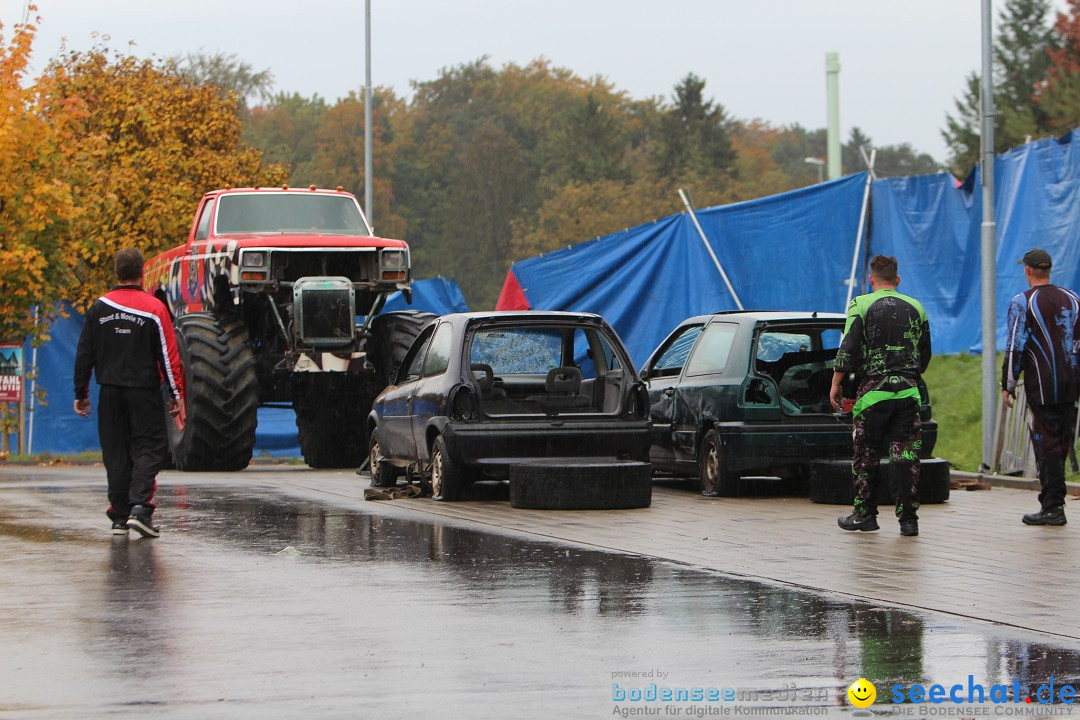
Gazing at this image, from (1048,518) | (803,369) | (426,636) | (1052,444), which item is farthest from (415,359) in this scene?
(426,636)

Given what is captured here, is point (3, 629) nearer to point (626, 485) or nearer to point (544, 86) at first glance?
point (626, 485)

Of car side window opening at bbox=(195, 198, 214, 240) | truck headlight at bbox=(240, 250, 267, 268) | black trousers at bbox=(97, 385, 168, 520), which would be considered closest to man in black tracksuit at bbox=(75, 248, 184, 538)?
black trousers at bbox=(97, 385, 168, 520)

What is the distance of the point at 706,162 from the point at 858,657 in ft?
275

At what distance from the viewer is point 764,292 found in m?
22.8

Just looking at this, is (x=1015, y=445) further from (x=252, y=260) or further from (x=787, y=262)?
(x=252, y=260)

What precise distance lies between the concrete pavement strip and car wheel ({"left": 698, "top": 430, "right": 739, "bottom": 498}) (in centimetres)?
11

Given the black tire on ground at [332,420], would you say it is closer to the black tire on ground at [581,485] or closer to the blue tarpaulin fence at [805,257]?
the blue tarpaulin fence at [805,257]

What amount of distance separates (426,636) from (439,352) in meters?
7.45

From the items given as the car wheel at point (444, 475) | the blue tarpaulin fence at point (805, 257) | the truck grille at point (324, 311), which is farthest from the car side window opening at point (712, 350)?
the blue tarpaulin fence at point (805, 257)

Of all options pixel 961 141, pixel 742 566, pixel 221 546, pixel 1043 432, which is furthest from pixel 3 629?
pixel 961 141

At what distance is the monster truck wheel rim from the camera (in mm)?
13820

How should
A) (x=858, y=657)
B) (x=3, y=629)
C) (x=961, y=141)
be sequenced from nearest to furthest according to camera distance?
(x=858, y=657), (x=3, y=629), (x=961, y=141)

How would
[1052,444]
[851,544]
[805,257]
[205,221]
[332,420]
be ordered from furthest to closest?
[805,257] → [332,420] → [205,221] → [1052,444] → [851,544]

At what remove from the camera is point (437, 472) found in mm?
13930
